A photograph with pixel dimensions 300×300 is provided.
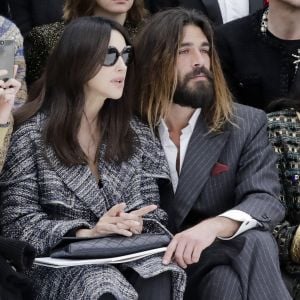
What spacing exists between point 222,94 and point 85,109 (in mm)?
656

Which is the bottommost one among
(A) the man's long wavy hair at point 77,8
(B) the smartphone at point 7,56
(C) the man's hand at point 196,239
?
(C) the man's hand at point 196,239

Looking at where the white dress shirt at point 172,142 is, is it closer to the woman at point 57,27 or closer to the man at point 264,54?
the man at point 264,54

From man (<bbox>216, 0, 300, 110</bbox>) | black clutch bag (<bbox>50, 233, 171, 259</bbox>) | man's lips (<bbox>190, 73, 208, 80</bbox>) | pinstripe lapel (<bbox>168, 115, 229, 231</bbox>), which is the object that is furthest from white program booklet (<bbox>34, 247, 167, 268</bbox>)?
man (<bbox>216, 0, 300, 110</bbox>)

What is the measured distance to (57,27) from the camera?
5.08 metres

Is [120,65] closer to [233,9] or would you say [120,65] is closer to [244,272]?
[244,272]

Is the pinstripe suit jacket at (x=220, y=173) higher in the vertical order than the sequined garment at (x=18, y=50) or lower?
lower

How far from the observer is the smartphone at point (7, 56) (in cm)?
404

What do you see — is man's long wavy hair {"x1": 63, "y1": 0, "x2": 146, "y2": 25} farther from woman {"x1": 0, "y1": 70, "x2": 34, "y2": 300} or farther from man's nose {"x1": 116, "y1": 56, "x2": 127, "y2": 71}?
woman {"x1": 0, "y1": 70, "x2": 34, "y2": 300}

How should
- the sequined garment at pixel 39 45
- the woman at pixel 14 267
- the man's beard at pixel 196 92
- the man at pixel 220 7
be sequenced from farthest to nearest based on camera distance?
1. the man at pixel 220 7
2. the sequined garment at pixel 39 45
3. the man's beard at pixel 196 92
4. the woman at pixel 14 267

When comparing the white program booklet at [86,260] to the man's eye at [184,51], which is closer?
the white program booklet at [86,260]

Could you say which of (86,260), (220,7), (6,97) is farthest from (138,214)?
(220,7)

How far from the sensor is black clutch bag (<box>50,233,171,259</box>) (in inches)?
147

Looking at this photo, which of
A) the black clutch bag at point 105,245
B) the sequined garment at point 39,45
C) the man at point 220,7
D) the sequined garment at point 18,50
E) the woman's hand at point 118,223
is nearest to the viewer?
the black clutch bag at point 105,245

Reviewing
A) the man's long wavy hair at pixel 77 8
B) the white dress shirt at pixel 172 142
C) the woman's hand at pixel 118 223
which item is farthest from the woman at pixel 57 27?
the woman's hand at pixel 118 223
